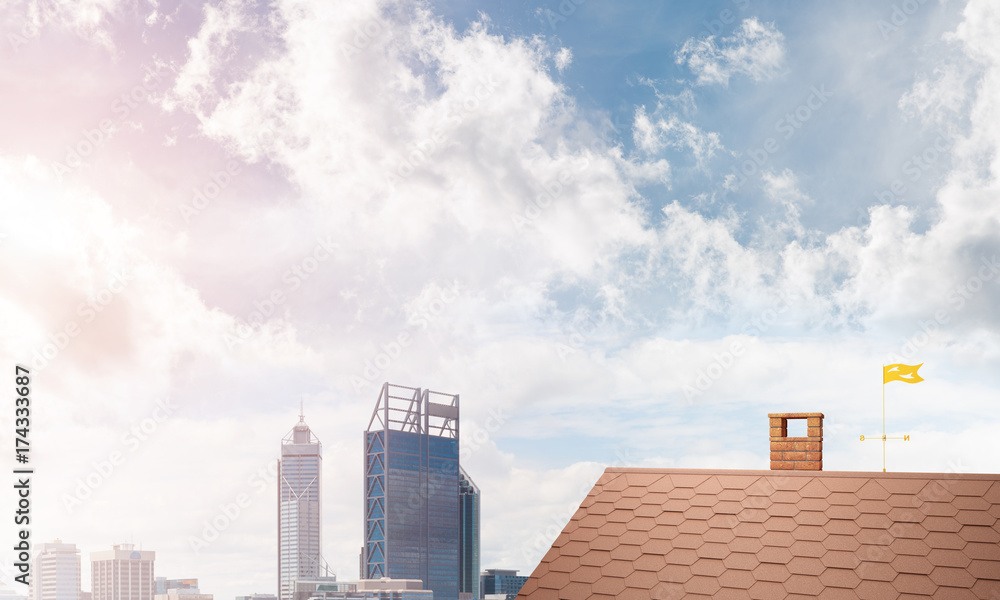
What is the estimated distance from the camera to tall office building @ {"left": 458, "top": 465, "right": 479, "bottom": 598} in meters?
186

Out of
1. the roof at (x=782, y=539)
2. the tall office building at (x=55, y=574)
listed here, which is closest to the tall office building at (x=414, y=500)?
the tall office building at (x=55, y=574)

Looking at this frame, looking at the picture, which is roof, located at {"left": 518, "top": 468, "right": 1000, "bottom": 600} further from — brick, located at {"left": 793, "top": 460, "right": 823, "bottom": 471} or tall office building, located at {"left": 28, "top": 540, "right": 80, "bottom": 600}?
tall office building, located at {"left": 28, "top": 540, "right": 80, "bottom": 600}

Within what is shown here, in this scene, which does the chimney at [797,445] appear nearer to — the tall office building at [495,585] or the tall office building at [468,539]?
the tall office building at [468,539]

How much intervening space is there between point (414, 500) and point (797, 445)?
168302 mm

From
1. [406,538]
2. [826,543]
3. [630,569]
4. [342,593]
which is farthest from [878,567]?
[406,538]

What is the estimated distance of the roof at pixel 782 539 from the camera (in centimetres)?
819

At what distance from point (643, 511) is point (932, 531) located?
330 centimetres

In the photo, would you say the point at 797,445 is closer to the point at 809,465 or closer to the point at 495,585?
the point at 809,465

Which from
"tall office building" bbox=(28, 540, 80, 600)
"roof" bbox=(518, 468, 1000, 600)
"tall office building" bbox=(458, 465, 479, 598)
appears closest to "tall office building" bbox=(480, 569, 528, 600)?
"tall office building" bbox=(458, 465, 479, 598)

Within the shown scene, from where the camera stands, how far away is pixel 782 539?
29.2 ft

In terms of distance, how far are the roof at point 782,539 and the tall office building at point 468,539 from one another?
18012cm

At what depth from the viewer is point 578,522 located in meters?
10.1

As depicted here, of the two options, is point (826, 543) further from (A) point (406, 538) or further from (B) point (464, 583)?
(B) point (464, 583)

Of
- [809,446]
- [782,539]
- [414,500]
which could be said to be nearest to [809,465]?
[809,446]
